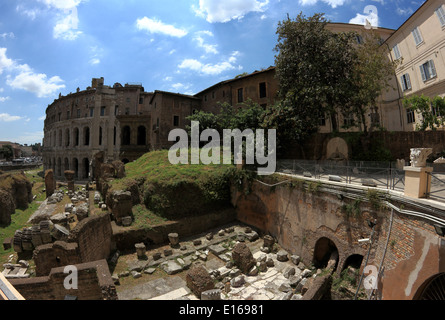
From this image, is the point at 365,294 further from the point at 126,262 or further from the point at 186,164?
the point at 186,164

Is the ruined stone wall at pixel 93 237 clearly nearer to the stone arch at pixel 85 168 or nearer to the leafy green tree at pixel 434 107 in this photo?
the leafy green tree at pixel 434 107

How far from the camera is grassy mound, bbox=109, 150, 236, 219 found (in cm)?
1395

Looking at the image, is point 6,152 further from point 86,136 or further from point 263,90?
point 263,90

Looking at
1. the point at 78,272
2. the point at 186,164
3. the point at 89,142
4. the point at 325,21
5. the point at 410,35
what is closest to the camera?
the point at 78,272

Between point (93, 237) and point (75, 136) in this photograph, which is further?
point (75, 136)

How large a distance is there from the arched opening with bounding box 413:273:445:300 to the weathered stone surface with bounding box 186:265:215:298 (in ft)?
20.4

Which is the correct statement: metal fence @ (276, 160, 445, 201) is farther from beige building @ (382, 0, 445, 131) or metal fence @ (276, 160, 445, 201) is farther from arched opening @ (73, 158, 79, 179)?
arched opening @ (73, 158, 79, 179)

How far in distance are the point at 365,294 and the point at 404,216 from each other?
3.07m

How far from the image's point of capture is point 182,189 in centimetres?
1430

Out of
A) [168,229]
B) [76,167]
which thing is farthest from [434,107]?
[76,167]

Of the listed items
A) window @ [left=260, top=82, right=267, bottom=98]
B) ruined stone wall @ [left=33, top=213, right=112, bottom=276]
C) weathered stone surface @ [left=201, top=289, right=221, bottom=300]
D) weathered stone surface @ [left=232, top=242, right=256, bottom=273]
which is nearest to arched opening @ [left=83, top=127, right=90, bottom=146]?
window @ [left=260, top=82, right=267, bottom=98]

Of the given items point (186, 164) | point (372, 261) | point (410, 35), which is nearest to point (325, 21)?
point (410, 35)

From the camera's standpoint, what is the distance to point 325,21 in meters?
16.2

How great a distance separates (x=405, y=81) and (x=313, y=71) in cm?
1265
